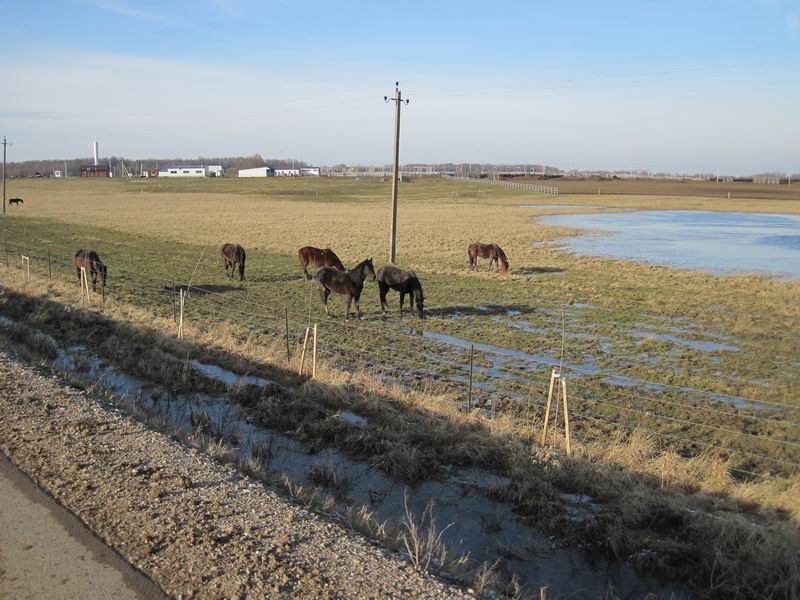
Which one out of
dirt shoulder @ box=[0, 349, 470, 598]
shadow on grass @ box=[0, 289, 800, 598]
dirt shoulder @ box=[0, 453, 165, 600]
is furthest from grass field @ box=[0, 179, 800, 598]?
dirt shoulder @ box=[0, 453, 165, 600]

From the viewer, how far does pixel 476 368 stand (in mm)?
12922

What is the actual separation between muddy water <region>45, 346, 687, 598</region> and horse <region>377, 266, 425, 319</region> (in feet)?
26.0

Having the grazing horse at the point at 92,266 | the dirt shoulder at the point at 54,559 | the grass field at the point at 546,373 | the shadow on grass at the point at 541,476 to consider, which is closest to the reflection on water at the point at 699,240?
the grass field at the point at 546,373

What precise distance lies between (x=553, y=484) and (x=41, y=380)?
7.73 metres

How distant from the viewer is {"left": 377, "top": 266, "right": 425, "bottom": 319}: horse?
1783 centimetres

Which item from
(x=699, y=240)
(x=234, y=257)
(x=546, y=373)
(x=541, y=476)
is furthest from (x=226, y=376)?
(x=699, y=240)

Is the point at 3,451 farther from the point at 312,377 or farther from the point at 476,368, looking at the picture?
the point at 476,368

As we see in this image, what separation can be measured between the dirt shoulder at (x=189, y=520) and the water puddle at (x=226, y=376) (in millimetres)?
3179

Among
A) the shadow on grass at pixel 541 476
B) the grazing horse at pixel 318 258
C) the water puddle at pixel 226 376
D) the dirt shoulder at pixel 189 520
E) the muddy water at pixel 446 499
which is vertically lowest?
the water puddle at pixel 226 376

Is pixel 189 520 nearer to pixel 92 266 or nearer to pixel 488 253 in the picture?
pixel 92 266

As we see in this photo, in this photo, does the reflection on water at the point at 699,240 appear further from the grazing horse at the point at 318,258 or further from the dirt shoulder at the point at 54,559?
the dirt shoulder at the point at 54,559

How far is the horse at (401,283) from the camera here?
1783 cm

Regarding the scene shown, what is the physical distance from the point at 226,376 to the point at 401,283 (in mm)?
7013

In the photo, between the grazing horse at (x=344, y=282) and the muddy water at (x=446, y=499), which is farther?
the grazing horse at (x=344, y=282)
